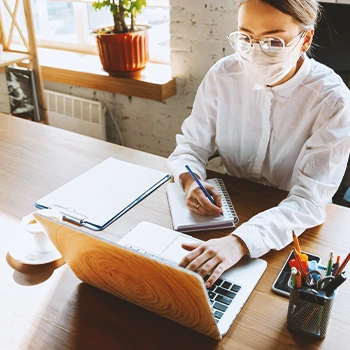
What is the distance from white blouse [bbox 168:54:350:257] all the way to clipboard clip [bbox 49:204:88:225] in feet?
0.96

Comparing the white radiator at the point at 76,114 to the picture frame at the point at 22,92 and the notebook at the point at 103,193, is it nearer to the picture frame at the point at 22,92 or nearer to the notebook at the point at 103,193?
the picture frame at the point at 22,92

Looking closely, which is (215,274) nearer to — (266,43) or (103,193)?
(103,193)

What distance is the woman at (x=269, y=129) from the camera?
1.04 m

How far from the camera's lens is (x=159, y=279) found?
29.2 inches

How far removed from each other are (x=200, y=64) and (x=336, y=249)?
1457 millimetres

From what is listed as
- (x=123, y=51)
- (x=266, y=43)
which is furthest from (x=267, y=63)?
(x=123, y=51)

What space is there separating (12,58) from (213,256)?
2050mm

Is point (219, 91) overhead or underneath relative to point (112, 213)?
overhead

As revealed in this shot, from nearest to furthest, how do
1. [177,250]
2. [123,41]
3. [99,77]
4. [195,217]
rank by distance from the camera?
[177,250] < [195,217] < [123,41] < [99,77]

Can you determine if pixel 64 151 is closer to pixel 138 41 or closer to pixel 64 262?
pixel 64 262

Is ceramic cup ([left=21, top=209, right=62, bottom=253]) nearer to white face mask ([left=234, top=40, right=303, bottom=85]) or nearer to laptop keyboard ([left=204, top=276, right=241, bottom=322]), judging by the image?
laptop keyboard ([left=204, top=276, right=241, bottom=322])

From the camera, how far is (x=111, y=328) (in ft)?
2.75

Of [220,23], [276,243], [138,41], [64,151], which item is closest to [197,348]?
[276,243]

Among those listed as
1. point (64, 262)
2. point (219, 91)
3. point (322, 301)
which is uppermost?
point (219, 91)
